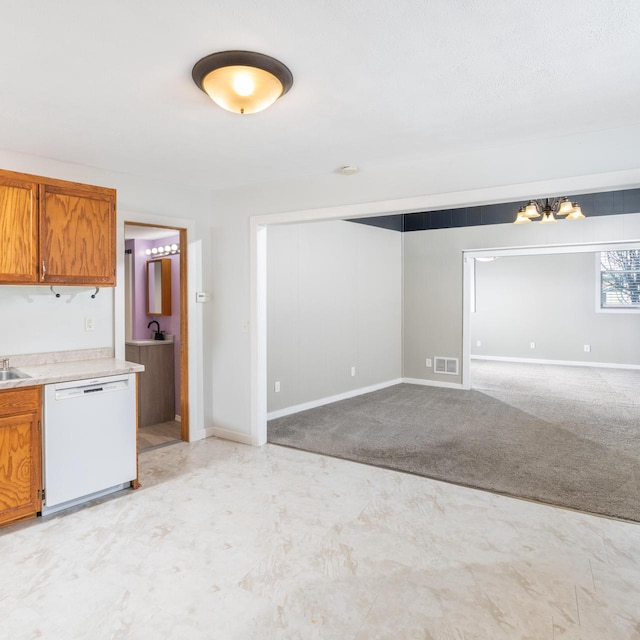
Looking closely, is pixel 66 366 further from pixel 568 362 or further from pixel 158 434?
pixel 568 362

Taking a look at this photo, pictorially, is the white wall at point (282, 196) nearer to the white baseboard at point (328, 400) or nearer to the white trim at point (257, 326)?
the white trim at point (257, 326)

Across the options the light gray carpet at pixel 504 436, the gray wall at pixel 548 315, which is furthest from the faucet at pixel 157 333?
the gray wall at pixel 548 315

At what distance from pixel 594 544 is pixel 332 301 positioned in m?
3.96

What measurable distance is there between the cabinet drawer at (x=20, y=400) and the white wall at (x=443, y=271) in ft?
18.5

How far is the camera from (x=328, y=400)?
5.92 m

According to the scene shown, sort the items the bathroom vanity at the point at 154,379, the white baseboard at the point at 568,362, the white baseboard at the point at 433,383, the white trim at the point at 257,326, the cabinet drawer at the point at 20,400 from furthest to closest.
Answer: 1. the white baseboard at the point at 568,362
2. the white baseboard at the point at 433,383
3. the bathroom vanity at the point at 154,379
4. the white trim at the point at 257,326
5. the cabinet drawer at the point at 20,400

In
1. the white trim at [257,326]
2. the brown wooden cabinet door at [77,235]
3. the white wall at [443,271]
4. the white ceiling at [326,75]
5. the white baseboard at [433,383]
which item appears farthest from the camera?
the white baseboard at [433,383]

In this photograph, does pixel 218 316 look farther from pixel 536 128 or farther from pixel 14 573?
pixel 536 128

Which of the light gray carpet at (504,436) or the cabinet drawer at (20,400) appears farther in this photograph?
the light gray carpet at (504,436)

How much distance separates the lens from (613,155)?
2.77m

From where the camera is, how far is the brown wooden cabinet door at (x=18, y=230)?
9.52 ft

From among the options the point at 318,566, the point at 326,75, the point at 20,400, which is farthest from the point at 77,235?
the point at 318,566

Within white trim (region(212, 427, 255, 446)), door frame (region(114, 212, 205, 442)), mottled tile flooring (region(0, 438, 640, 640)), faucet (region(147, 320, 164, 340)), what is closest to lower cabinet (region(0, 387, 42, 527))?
mottled tile flooring (region(0, 438, 640, 640))

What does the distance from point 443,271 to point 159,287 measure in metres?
4.24
